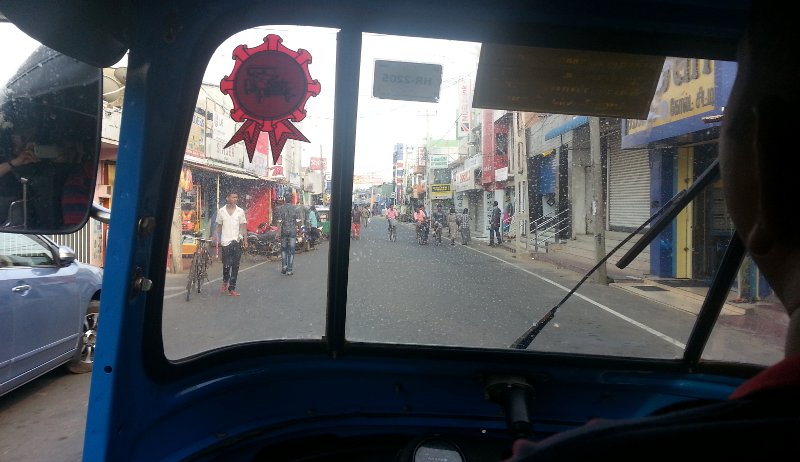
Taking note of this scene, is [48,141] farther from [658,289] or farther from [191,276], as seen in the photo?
[658,289]

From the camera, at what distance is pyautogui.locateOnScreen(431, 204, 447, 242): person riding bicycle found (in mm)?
2290

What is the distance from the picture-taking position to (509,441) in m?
1.87

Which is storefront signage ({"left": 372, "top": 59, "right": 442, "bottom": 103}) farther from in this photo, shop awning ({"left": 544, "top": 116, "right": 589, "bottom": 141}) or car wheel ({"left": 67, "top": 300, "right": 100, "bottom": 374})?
car wheel ({"left": 67, "top": 300, "right": 100, "bottom": 374})

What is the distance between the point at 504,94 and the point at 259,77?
2.72 feet

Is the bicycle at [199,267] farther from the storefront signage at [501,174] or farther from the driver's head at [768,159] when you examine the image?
the driver's head at [768,159]

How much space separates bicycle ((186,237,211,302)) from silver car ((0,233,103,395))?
2537mm

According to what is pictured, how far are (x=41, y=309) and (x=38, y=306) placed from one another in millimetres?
57

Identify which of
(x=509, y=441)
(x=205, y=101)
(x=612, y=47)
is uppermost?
(x=612, y=47)

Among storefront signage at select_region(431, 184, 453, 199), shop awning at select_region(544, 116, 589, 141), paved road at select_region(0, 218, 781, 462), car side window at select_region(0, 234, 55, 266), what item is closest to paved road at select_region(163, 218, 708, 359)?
paved road at select_region(0, 218, 781, 462)

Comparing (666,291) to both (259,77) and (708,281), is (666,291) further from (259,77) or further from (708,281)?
(259,77)

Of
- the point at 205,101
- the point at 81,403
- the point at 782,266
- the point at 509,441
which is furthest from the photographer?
the point at 81,403

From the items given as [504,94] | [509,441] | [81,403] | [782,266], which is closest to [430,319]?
[509,441]

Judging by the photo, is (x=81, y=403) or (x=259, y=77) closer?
(x=259, y=77)

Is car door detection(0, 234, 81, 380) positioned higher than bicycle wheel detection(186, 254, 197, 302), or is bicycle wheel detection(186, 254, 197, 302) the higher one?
bicycle wheel detection(186, 254, 197, 302)
